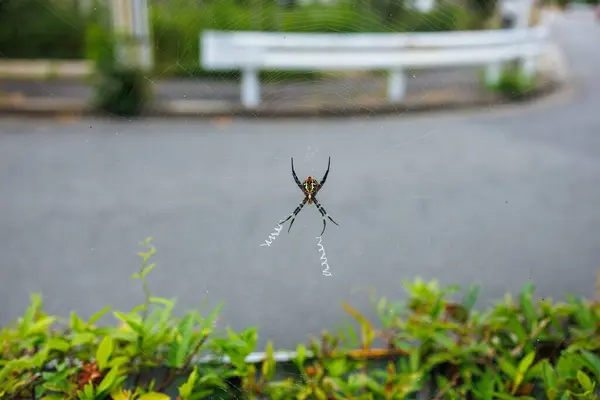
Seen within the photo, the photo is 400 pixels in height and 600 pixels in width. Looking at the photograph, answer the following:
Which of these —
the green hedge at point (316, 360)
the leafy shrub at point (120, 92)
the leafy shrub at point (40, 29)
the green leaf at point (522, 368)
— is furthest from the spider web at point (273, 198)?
the leafy shrub at point (40, 29)

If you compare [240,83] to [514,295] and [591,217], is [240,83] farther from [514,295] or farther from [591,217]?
[514,295]

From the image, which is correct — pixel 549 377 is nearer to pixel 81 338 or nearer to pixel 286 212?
pixel 81 338

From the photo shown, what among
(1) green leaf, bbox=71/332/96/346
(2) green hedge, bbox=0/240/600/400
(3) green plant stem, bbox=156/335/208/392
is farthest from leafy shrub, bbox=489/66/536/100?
(1) green leaf, bbox=71/332/96/346

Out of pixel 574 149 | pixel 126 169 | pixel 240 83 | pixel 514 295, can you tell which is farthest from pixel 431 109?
pixel 514 295

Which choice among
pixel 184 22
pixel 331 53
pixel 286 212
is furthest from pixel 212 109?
pixel 286 212

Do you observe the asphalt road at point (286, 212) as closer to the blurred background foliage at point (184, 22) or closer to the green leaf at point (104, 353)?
the green leaf at point (104, 353)

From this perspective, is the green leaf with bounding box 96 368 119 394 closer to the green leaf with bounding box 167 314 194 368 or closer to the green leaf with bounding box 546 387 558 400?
the green leaf with bounding box 167 314 194 368

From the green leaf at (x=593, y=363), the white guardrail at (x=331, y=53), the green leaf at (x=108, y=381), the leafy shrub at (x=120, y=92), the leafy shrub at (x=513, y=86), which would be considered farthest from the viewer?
the leafy shrub at (x=513, y=86)
